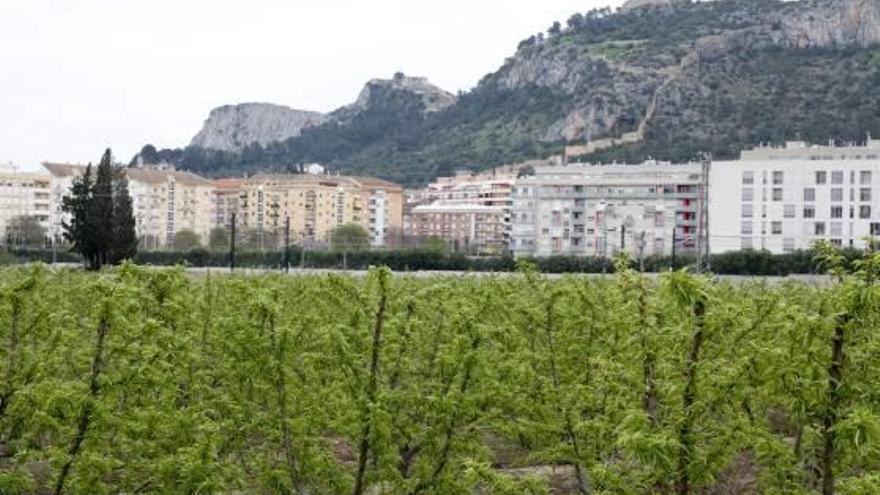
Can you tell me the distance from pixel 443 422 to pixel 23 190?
162 meters

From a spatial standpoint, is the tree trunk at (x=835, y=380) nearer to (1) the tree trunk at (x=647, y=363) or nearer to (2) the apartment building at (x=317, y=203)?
(1) the tree trunk at (x=647, y=363)

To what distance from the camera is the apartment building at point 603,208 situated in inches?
4296

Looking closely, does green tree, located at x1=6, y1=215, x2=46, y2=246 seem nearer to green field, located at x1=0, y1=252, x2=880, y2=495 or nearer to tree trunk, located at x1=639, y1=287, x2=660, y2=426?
green field, located at x1=0, y1=252, x2=880, y2=495

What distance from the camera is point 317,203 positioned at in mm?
163250

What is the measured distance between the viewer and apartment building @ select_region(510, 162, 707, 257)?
10912 cm

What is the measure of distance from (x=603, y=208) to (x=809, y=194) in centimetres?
2320

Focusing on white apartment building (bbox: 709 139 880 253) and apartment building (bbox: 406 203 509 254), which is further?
apartment building (bbox: 406 203 509 254)

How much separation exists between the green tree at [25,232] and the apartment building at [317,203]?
45.4 meters

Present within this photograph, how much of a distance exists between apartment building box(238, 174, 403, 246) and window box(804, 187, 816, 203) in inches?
3028

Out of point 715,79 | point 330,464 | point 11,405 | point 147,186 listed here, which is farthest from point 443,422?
point 715,79

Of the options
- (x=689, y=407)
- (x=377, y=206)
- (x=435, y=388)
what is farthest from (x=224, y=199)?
(x=689, y=407)

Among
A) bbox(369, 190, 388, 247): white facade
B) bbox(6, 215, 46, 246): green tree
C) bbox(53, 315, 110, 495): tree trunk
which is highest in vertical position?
bbox(369, 190, 388, 247): white facade

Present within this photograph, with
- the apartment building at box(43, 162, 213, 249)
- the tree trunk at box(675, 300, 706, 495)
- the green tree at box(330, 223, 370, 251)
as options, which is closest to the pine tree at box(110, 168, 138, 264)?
the green tree at box(330, 223, 370, 251)

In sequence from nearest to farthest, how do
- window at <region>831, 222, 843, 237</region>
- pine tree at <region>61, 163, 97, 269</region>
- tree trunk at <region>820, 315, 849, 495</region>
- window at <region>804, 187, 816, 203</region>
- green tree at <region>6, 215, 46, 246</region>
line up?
tree trunk at <region>820, 315, 849, 495</region> → pine tree at <region>61, 163, 97, 269</region> → window at <region>804, 187, 816, 203</region> → window at <region>831, 222, 843, 237</region> → green tree at <region>6, 215, 46, 246</region>
